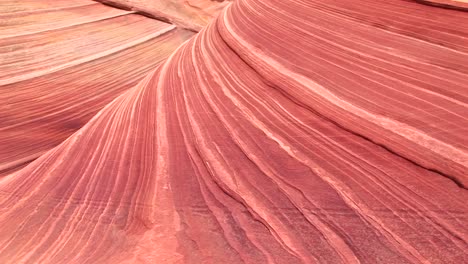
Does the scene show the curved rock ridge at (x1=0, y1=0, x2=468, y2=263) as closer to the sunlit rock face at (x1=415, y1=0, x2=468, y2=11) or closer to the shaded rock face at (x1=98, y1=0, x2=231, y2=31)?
the sunlit rock face at (x1=415, y1=0, x2=468, y2=11)

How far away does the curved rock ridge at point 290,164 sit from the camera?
Answer: 782 mm

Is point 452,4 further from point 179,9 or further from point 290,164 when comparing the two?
point 179,9

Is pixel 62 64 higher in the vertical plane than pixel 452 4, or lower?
lower

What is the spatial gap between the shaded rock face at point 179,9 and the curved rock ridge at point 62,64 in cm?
6

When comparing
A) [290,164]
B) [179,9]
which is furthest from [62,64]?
[290,164]

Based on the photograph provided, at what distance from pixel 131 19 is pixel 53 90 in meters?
0.90

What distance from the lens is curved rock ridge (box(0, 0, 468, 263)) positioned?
30.8 inches

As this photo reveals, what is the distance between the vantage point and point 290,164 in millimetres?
955

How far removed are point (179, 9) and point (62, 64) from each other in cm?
117

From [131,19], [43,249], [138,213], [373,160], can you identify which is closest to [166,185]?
[138,213]

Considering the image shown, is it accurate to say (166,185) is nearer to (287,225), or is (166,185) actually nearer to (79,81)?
(287,225)

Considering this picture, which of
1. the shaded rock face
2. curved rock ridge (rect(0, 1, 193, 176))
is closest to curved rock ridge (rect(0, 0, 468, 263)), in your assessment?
curved rock ridge (rect(0, 1, 193, 176))

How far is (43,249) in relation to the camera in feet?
2.98

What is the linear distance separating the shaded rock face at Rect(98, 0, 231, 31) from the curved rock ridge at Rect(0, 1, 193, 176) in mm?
60
